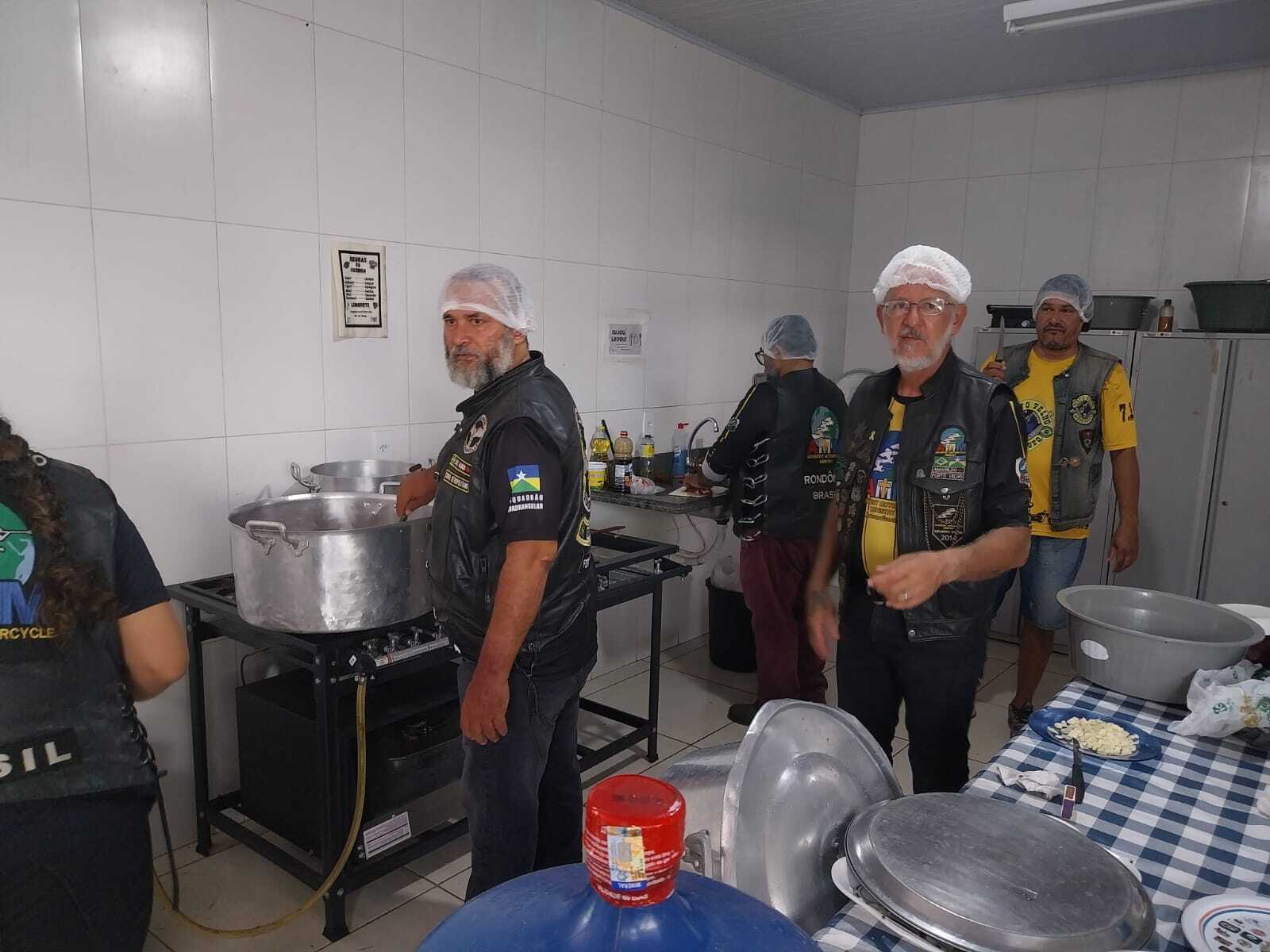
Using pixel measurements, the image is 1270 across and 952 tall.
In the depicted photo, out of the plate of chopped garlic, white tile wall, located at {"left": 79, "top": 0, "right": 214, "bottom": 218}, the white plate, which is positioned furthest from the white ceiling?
the white plate

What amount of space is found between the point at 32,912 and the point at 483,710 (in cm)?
77

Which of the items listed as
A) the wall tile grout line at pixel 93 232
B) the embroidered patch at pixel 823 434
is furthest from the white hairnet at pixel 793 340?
the wall tile grout line at pixel 93 232

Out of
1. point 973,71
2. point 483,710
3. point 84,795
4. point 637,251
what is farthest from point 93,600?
point 973,71

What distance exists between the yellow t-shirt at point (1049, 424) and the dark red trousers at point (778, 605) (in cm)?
80

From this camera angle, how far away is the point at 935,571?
1536 mm

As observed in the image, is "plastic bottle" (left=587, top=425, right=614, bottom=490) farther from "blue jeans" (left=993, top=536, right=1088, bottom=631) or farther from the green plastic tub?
the green plastic tub

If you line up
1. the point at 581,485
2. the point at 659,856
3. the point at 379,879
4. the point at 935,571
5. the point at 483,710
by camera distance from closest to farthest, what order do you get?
the point at 659,856, the point at 935,571, the point at 483,710, the point at 581,485, the point at 379,879

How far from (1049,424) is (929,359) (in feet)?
4.86

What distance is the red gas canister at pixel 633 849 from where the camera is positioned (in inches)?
22.4

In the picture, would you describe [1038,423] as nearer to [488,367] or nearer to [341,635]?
[488,367]

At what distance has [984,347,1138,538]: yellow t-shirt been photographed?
10.0 ft

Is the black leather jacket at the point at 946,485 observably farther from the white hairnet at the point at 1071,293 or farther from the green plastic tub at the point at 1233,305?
the green plastic tub at the point at 1233,305

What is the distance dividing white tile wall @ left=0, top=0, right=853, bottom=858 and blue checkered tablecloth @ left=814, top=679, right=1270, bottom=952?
206cm

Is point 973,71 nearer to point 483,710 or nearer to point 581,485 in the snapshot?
point 581,485
